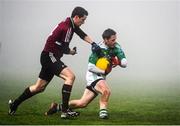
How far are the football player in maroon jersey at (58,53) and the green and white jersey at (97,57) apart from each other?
0.07 meters

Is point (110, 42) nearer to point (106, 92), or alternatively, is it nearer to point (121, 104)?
point (106, 92)

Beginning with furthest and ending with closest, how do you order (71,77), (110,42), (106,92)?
(110,42)
(106,92)
(71,77)

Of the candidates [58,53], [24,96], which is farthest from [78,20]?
[24,96]

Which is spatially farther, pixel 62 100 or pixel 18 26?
pixel 18 26

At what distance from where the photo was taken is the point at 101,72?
4.11 meters

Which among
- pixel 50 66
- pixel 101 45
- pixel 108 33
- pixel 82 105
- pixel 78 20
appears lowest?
pixel 82 105

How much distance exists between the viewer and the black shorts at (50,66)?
3.95 meters

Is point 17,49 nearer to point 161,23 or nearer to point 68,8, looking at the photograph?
point 68,8

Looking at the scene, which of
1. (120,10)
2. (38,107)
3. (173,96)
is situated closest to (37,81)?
(38,107)

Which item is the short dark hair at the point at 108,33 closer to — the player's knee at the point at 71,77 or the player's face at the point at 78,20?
the player's face at the point at 78,20

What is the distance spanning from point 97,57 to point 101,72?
16 cm

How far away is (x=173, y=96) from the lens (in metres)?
4.23

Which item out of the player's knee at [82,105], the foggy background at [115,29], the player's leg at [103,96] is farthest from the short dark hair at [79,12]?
the player's knee at [82,105]

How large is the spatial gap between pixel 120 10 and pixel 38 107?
1.33 meters
